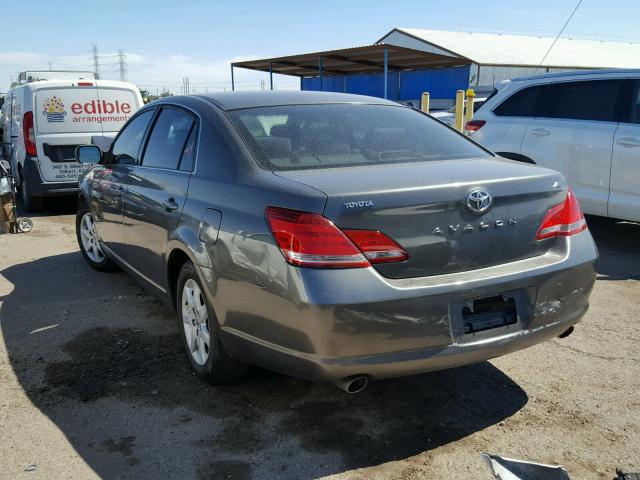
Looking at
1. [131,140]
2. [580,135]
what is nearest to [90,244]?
[131,140]

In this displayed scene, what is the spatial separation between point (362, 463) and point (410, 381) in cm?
86

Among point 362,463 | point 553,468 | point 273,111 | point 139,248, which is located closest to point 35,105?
point 139,248

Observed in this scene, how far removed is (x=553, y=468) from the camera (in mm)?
2426

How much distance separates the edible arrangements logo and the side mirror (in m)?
3.81

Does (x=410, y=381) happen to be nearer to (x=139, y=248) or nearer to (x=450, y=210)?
(x=450, y=210)

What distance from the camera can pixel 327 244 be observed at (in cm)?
250

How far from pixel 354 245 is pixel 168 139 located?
1976 mm

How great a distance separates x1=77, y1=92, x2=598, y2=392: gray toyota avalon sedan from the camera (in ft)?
8.30

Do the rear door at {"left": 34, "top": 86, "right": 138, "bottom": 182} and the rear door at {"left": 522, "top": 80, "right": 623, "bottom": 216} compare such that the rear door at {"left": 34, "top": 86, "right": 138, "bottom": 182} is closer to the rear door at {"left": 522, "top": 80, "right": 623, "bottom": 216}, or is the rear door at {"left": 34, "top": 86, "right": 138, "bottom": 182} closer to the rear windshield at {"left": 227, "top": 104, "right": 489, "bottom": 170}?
the rear door at {"left": 522, "top": 80, "right": 623, "bottom": 216}

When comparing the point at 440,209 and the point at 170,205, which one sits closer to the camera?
the point at 440,209

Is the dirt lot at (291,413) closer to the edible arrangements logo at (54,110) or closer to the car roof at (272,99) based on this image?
the car roof at (272,99)

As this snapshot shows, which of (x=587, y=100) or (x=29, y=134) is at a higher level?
(x=587, y=100)

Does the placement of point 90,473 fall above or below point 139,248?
below

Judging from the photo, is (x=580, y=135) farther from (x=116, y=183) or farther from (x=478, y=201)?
(x=116, y=183)
